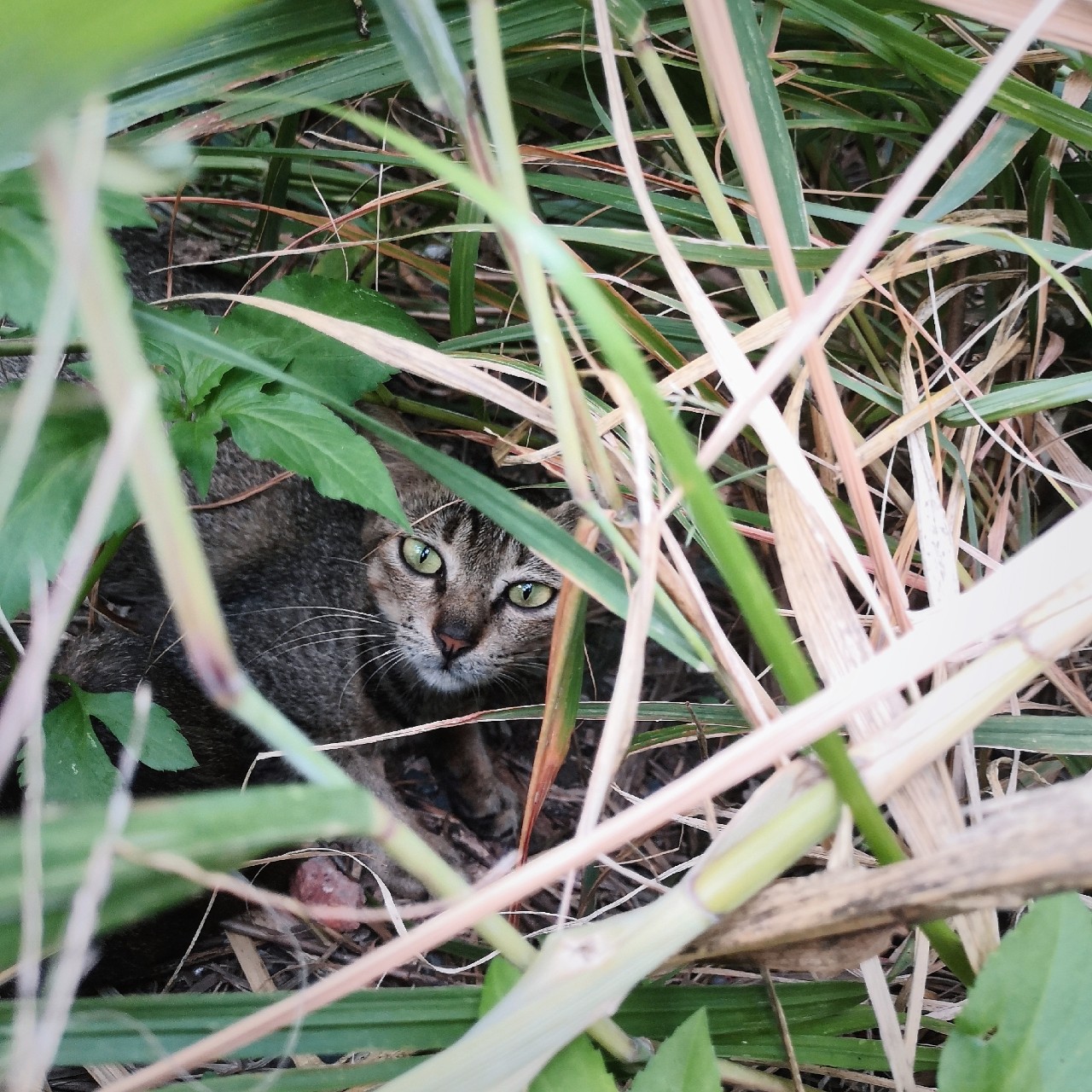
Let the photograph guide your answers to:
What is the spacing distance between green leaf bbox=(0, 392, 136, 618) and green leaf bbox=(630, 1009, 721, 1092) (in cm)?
95

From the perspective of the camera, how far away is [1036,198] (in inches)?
64.9

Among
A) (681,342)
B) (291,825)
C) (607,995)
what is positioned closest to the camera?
(291,825)

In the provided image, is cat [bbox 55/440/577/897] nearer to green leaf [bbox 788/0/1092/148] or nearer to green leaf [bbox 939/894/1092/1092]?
green leaf [bbox 788/0/1092/148]

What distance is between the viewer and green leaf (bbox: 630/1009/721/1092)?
97 centimetres

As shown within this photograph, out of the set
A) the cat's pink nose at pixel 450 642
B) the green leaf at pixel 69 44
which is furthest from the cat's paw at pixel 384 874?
the green leaf at pixel 69 44

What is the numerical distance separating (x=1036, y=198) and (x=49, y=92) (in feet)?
5.41

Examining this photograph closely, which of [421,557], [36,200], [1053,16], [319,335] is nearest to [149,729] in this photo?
[319,335]

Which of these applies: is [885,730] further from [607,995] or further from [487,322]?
[487,322]

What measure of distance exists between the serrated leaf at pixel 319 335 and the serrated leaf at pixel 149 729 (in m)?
0.62

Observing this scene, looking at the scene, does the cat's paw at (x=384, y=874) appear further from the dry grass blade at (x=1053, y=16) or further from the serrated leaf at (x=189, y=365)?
the dry grass blade at (x=1053, y=16)

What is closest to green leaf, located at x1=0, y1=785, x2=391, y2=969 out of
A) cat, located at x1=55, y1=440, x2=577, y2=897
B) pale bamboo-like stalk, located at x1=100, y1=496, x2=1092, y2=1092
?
pale bamboo-like stalk, located at x1=100, y1=496, x2=1092, y2=1092

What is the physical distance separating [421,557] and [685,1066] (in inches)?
60.1

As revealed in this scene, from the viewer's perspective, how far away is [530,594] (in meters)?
2.32

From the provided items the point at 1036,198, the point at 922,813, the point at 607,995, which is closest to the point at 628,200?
the point at 1036,198
